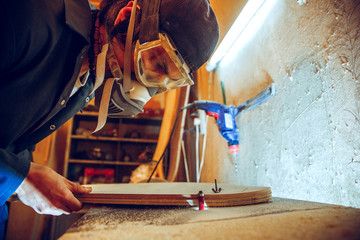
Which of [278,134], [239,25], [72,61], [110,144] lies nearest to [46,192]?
[72,61]

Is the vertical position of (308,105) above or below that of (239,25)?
below

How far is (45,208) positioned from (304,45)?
3.48ft

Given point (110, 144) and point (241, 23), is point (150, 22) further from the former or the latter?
point (110, 144)

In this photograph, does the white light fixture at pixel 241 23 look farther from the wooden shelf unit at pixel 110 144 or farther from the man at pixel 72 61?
the wooden shelf unit at pixel 110 144

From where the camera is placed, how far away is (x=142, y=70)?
0.90 meters

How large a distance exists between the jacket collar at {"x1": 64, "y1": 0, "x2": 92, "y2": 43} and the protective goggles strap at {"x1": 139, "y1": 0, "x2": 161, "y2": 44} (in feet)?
0.73

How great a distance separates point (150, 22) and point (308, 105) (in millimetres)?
652

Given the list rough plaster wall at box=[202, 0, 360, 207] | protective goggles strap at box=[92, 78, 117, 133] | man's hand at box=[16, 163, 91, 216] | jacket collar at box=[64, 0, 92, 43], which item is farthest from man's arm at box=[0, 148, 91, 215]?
rough plaster wall at box=[202, 0, 360, 207]

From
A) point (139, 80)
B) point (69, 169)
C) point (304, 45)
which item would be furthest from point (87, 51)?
point (69, 169)

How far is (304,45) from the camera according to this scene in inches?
30.4

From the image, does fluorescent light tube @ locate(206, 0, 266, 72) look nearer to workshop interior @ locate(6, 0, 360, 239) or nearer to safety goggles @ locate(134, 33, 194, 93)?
workshop interior @ locate(6, 0, 360, 239)

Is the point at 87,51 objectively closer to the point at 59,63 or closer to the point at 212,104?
the point at 59,63

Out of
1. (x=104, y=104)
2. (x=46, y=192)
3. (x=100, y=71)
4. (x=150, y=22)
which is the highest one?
(x=150, y=22)

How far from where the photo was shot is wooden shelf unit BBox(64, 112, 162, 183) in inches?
146
